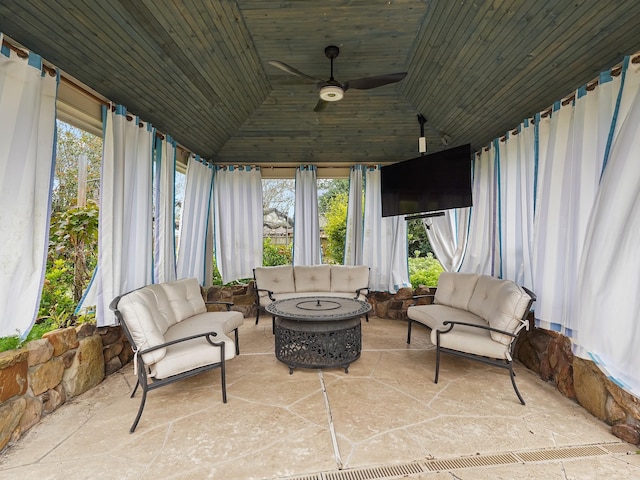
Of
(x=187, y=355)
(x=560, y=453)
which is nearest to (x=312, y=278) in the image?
(x=187, y=355)

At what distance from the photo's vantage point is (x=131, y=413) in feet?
7.83

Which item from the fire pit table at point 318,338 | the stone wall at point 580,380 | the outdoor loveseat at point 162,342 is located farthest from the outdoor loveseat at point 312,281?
the stone wall at point 580,380

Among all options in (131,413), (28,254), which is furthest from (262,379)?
(28,254)

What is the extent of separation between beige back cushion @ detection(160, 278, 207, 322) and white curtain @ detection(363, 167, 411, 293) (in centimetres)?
281

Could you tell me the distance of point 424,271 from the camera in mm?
5516

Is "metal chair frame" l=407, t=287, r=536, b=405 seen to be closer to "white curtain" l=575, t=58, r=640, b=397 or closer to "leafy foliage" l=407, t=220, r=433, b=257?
"white curtain" l=575, t=58, r=640, b=397

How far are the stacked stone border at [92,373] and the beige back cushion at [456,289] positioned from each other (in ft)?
2.17

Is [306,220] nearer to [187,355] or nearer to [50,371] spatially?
[187,355]

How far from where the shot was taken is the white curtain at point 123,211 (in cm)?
289

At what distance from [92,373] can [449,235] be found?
4.92m

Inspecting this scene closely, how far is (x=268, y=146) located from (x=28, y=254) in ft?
11.8

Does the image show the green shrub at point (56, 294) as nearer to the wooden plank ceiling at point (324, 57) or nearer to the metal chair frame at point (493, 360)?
the wooden plank ceiling at point (324, 57)

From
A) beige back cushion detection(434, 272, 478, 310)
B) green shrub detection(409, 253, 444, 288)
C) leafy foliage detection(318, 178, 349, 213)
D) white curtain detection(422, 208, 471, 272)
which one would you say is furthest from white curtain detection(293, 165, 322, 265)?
beige back cushion detection(434, 272, 478, 310)

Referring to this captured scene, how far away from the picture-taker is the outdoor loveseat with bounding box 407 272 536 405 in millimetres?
2705
